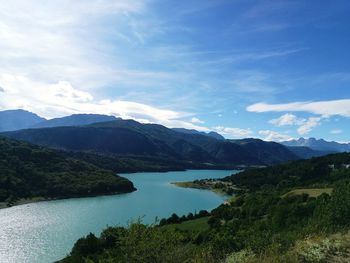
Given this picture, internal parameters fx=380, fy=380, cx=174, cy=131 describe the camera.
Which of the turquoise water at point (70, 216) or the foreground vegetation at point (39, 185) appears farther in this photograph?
the foreground vegetation at point (39, 185)

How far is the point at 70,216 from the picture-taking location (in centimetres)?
12562

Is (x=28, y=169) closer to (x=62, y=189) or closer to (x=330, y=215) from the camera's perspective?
(x=62, y=189)

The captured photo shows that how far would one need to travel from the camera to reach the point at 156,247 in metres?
14.1

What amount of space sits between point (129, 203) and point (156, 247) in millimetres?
144633

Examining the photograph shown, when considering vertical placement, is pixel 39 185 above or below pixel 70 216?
above

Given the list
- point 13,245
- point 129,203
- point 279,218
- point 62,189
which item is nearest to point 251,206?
point 279,218

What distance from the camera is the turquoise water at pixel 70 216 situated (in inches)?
3327

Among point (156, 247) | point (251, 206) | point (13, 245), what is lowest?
point (13, 245)

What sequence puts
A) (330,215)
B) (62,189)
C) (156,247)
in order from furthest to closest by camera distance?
(62,189), (330,215), (156,247)

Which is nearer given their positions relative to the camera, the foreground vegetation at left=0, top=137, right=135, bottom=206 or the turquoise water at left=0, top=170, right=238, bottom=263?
the turquoise water at left=0, top=170, right=238, bottom=263

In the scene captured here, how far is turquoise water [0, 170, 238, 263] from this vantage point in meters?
84.5

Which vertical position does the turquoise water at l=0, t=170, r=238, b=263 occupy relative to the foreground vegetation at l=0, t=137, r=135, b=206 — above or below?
below

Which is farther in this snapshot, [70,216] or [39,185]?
[39,185]

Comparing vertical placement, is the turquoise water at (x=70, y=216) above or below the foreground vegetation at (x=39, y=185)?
below
